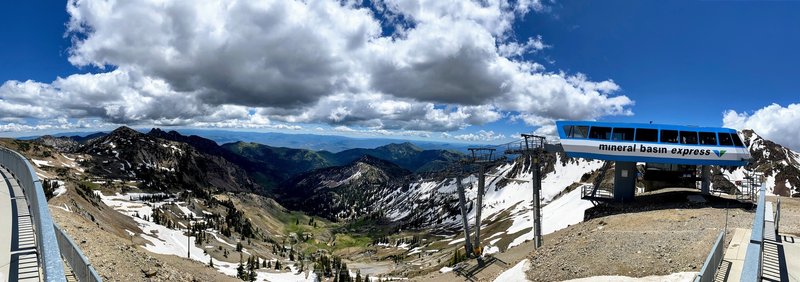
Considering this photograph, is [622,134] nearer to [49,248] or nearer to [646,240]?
[646,240]

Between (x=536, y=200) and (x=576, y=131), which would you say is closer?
(x=576, y=131)

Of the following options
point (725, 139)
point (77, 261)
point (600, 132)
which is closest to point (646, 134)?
point (600, 132)

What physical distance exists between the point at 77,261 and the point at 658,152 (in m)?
53.8

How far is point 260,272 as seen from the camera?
131625 mm

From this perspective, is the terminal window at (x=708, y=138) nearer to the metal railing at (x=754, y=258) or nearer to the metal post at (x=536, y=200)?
the metal post at (x=536, y=200)

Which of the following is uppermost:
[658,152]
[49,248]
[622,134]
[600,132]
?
[600,132]

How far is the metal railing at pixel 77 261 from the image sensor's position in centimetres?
1417

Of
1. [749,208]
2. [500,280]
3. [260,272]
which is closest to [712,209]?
[749,208]

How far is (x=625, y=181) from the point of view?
174 ft

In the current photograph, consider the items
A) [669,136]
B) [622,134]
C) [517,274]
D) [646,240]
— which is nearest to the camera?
[646,240]

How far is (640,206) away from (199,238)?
18224 centimetres

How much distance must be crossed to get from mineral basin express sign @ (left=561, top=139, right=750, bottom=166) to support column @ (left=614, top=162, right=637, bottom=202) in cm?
255

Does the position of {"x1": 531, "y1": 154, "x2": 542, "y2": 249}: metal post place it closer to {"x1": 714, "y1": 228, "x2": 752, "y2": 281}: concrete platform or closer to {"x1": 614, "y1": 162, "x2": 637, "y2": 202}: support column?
{"x1": 614, "y1": 162, "x2": 637, "y2": 202}: support column

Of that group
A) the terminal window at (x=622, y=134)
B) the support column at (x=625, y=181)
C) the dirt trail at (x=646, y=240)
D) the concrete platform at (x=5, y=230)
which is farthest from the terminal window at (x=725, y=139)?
the concrete platform at (x=5, y=230)
